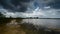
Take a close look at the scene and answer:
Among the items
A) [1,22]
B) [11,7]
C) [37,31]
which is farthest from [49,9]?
[1,22]

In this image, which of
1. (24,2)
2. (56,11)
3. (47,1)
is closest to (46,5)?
(47,1)

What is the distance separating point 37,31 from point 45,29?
193 millimetres

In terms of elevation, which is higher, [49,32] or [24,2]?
[24,2]

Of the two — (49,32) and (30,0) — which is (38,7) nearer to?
(30,0)

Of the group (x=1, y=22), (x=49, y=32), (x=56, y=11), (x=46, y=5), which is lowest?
(x=49, y=32)

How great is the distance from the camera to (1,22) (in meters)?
2.54

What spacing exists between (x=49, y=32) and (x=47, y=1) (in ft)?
2.39

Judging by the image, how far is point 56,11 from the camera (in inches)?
95.9

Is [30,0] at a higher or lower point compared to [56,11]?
higher

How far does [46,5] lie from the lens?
8.14 feet

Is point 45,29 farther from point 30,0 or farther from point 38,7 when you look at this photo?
point 30,0

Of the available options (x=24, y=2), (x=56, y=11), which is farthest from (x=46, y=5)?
(x=24, y=2)

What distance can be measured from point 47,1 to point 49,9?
0.19m

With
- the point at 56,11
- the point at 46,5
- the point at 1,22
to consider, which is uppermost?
the point at 46,5
